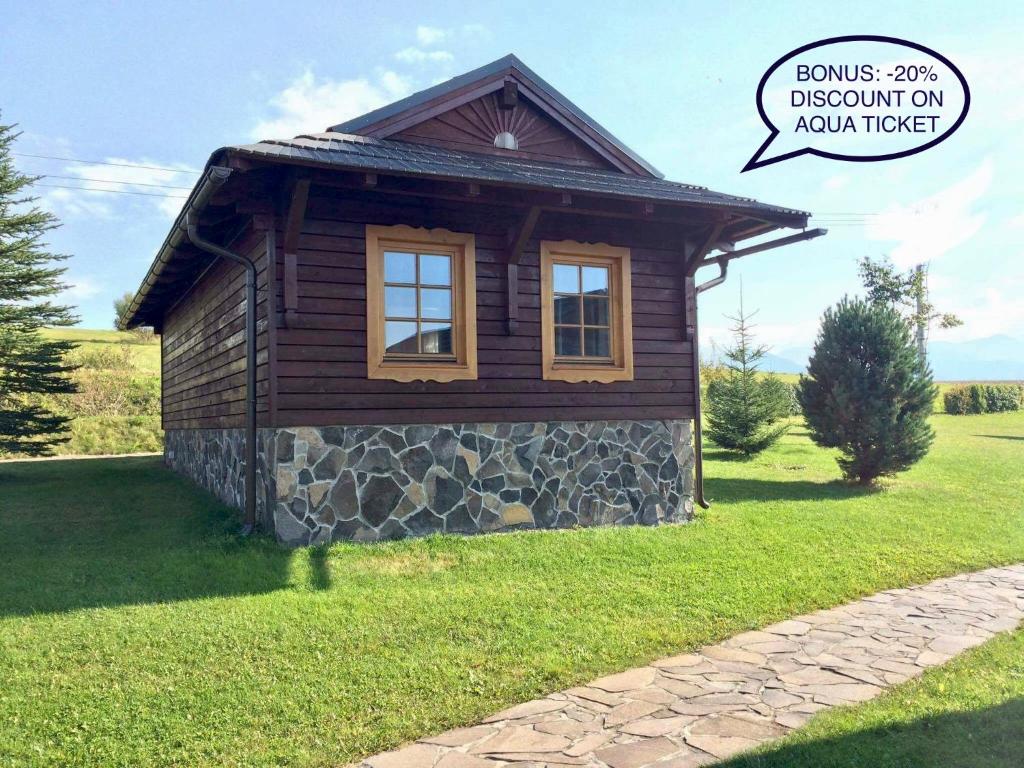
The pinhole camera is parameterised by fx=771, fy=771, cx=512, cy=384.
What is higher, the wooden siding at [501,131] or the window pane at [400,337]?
the wooden siding at [501,131]

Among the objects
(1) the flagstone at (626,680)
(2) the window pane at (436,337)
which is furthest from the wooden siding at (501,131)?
(1) the flagstone at (626,680)

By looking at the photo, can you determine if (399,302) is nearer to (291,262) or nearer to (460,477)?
(291,262)

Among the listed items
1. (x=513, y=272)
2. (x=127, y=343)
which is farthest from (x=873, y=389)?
(x=127, y=343)

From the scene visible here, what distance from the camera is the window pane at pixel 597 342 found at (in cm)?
896

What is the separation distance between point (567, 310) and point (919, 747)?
615 cm

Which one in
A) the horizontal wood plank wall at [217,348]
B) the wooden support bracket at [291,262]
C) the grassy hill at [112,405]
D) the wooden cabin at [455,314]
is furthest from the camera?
the grassy hill at [112,405]

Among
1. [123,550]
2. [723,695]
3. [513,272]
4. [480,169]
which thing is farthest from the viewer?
[513,272]

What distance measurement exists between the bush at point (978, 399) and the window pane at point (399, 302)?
34.0 meters

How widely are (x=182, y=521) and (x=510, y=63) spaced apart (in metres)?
6.48

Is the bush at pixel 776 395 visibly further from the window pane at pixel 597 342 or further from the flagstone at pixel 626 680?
the flagstone at pixel 626 680

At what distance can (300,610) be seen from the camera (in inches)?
207

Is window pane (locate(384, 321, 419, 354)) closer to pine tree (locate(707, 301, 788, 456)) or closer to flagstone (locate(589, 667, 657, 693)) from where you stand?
flagstone (locate(589, 667, 657, 693))

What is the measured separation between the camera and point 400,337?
7.89 meters

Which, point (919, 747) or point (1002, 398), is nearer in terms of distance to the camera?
point (919, 747)
